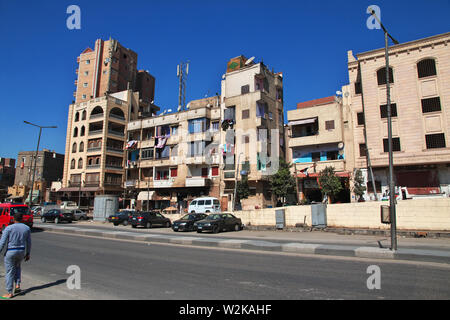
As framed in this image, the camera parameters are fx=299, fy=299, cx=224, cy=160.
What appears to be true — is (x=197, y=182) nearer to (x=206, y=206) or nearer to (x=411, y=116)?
(x=206, y=206)

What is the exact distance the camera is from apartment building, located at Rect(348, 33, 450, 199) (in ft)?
92.5

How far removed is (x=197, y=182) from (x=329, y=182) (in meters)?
18.1

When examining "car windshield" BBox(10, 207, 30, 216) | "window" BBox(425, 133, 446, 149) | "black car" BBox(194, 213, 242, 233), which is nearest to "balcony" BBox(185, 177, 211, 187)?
"black car" BBox(194, 213, 242, 233)

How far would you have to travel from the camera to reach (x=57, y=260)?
10.3m

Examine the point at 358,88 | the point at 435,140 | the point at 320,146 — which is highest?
the point at 358,88

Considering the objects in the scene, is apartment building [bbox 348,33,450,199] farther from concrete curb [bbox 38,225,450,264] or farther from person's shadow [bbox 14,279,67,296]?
person's shadow [bbox 14,279,67,296]

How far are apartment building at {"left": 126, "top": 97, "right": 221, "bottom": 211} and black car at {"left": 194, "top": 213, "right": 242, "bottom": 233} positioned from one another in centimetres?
1654

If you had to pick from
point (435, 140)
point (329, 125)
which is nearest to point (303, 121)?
point (329, 125)

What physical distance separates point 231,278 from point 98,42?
63125 millimetres

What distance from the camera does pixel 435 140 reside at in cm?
2842

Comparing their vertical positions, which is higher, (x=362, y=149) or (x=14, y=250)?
(x=362, y=149)

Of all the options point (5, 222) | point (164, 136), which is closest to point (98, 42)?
point (164, 136)

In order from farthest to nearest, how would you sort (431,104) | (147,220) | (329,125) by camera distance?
(329,125) < (431,104) < (147,220)
